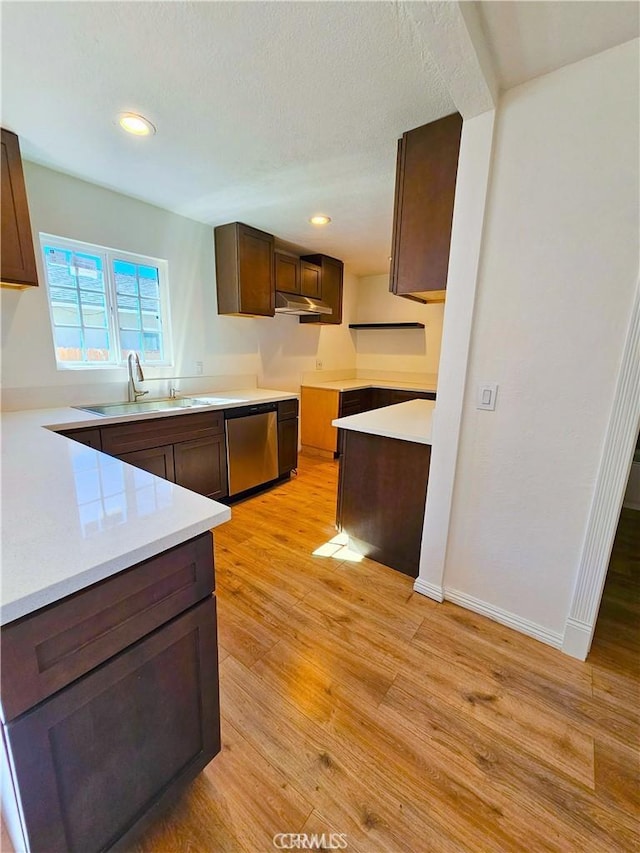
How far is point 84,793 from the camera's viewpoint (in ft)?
2.53

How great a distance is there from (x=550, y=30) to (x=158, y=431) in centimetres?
264

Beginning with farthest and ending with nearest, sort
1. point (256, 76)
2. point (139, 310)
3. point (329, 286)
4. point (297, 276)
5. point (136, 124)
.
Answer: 1. point (329, 286)
2. point (297, 276)
3. point (139, 310)
4. point (136, 124)
5. point (256, 76)

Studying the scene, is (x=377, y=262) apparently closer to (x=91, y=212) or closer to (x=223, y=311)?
(x=223, y=311)

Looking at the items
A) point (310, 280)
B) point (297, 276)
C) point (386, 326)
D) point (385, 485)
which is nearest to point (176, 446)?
point (385, 485)

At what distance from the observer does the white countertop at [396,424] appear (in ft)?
6.45

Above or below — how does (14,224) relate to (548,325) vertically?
above

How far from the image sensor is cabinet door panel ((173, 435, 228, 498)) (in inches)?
102

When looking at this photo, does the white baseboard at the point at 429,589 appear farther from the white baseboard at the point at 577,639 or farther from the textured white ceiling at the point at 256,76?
the textured white ceiling at the point at 256,76

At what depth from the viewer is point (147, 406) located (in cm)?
274

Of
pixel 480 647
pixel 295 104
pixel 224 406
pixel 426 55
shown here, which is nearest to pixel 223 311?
pixel 224 406

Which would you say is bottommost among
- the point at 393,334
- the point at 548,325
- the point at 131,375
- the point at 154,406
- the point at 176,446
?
the point at 176,446

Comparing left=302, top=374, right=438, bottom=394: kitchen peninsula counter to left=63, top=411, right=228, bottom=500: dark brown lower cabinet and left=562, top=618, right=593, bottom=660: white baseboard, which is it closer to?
left=63, top=411, right=228, bottom=500: dark brown lower cabinet

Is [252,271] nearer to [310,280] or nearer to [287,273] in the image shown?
[287,273]

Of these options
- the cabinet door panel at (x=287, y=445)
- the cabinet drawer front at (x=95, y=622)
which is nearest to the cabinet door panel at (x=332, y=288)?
the cabinet door panel at (x=287, y=445)
